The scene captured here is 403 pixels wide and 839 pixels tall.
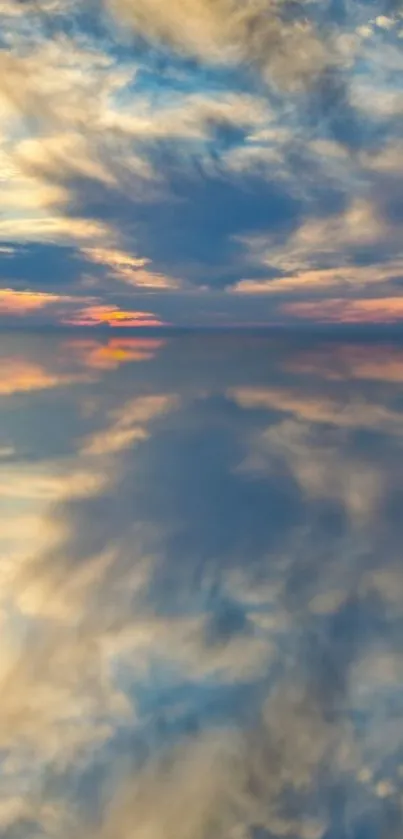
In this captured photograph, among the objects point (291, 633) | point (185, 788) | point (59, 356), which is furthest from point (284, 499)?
point (59, 356)

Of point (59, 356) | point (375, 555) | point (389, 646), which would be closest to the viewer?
point (389, 646)

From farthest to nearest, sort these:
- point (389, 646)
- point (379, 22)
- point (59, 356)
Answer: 1. point (59, 356)
2. point (379, 22)
3. point (389, 646)

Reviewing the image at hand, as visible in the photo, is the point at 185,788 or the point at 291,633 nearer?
the point at 185,788

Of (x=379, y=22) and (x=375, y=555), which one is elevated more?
Result: (x=379, y=22)

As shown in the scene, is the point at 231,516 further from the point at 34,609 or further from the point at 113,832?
the point at 113,832

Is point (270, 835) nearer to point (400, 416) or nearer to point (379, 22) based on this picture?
point (379, 22)

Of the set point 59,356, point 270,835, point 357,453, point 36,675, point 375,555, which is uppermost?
point 59,356
